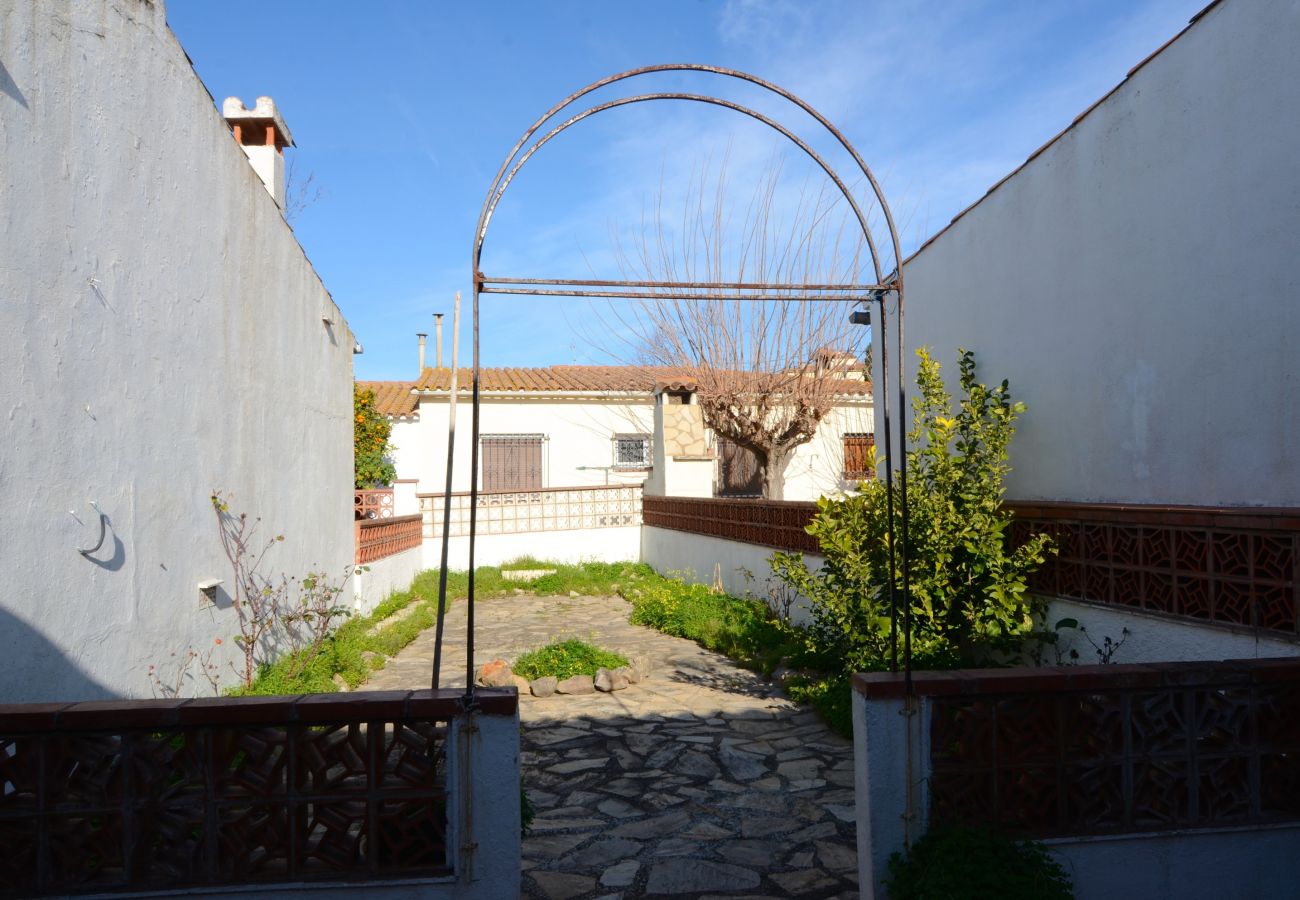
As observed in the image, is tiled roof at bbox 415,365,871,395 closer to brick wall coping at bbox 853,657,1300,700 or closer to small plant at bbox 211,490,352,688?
small plant at bbox 211,490,352,688

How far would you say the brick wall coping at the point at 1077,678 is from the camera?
283 cm

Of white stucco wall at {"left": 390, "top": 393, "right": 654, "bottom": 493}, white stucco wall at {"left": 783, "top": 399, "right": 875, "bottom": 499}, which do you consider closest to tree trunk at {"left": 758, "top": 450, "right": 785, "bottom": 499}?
white stucco wall at {"left": 783, "top": 399, "right": 875, "bottom": 499}

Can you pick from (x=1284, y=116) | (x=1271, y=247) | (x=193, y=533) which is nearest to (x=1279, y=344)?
(x=1271, y=247)

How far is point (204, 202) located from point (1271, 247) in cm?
577

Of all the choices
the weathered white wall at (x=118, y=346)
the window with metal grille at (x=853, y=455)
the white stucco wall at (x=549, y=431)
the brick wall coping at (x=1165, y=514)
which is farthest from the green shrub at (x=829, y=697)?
the white stucco wall at (x=549, y=431)

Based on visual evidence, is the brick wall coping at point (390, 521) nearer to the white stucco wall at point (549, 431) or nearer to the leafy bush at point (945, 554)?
the white stucco wall at point (549, 431)

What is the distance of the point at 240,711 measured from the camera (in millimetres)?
2625

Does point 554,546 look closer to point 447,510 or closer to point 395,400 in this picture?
point 395,400

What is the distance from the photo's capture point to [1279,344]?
11.9 feet

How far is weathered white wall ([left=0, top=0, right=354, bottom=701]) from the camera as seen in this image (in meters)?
3.61

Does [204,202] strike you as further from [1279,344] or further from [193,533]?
[1279,344]

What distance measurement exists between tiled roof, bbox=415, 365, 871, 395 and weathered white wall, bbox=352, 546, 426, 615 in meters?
4.26

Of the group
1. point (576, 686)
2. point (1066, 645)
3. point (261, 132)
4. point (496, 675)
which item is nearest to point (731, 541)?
point (576, 686)

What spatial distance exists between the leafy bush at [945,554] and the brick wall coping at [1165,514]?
0.57 feet
